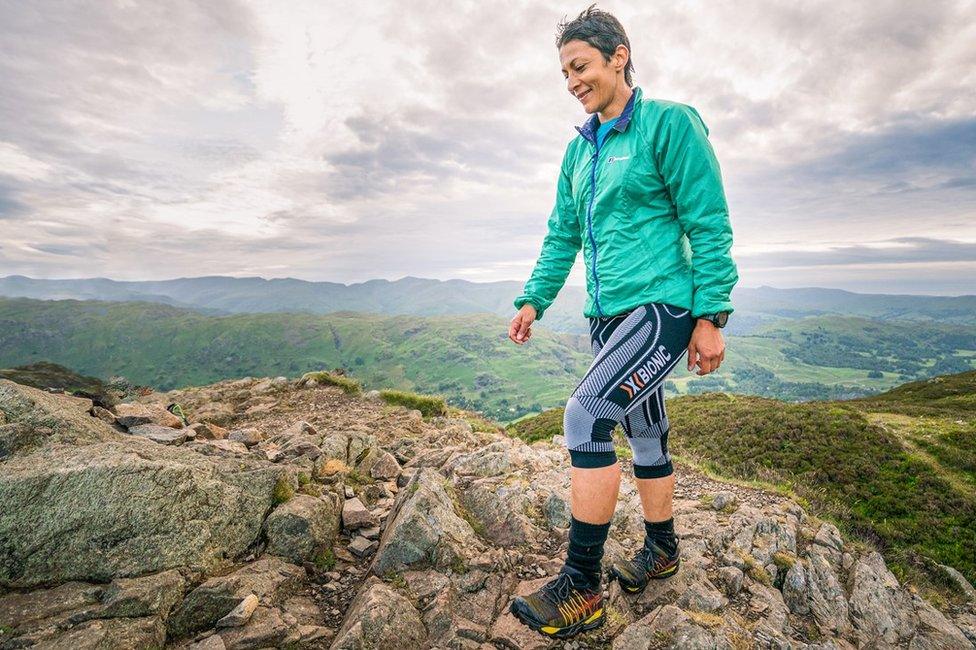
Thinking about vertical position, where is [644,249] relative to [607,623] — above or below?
above

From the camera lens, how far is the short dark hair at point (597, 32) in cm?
362

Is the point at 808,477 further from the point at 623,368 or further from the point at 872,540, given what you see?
the point at 623,368

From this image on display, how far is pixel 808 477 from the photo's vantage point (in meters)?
20.2

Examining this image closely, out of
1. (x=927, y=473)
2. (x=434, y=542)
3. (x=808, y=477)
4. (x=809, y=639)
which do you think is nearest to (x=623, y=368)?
(x=434, y=542)

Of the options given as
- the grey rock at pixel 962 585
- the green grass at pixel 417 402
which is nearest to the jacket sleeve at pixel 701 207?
the green grass at pixel 417 402

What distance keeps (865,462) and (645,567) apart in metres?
25.7

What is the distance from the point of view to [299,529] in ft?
14.4

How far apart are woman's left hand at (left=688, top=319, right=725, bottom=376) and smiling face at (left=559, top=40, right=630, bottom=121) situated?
2.07 m

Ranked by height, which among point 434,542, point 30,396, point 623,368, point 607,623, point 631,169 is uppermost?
point 631,169

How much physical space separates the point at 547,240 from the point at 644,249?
4.70 feet

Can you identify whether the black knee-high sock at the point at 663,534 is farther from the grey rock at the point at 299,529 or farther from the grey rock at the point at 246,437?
the grey rock at the point at 246,437

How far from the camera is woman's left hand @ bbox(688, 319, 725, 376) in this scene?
3.43 metres

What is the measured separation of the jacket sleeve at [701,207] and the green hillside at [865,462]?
11960 millimetres

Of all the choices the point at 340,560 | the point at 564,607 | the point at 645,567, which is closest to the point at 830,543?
the point at 645,567
